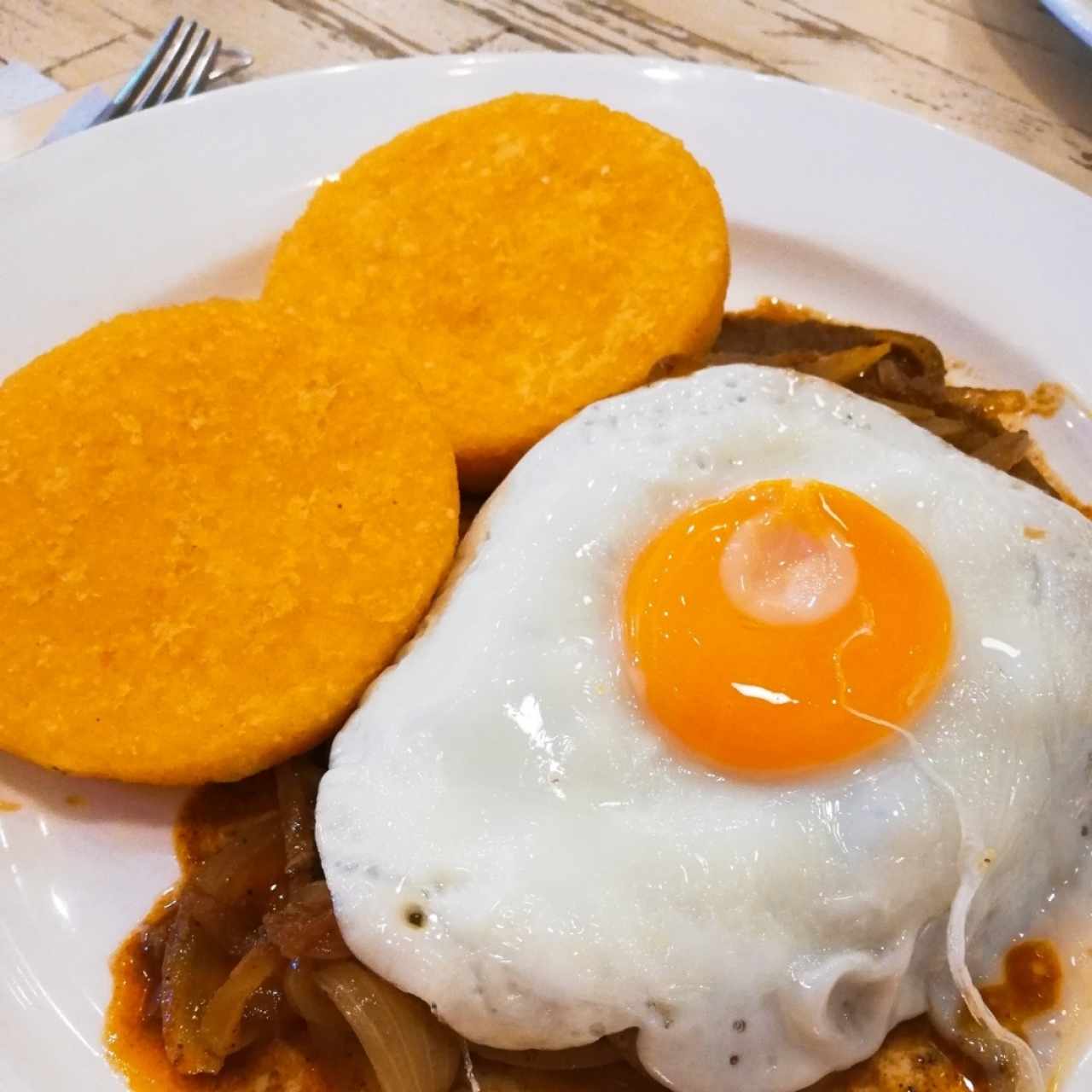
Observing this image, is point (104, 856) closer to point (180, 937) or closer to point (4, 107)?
point (180, 937)

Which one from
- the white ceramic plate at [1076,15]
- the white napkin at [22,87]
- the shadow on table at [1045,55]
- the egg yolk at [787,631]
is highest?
the white ceramic plate at [1076,15]

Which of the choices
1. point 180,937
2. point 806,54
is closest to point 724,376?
point 180,937

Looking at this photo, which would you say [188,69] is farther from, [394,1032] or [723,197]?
[394,1032]

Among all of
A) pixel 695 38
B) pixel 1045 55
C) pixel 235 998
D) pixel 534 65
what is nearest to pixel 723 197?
pixel 534 65

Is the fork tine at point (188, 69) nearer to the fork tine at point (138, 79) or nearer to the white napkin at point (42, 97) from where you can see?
the fork tine at point (138, 79)

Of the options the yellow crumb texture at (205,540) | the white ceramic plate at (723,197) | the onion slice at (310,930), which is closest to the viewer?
the onion slice at (310,930)

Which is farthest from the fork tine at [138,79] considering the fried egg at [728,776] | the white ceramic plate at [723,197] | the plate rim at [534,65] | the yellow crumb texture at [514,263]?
the fried egg at [728,776]
